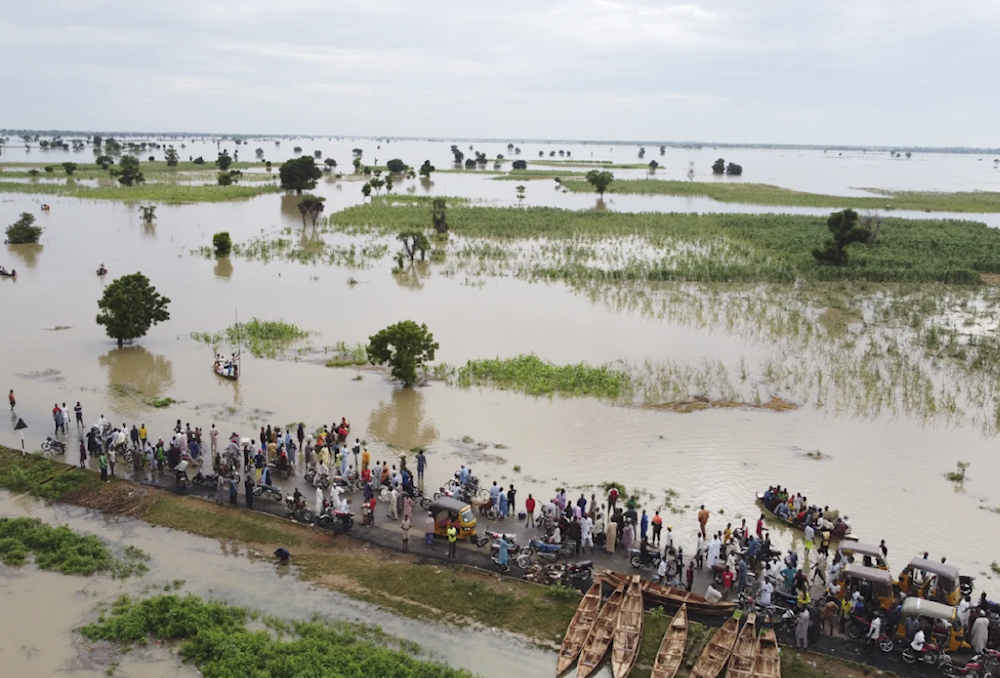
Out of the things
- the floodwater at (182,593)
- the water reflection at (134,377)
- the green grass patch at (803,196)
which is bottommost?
the floodwater at (182,593)

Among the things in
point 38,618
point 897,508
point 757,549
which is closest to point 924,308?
point 897,508

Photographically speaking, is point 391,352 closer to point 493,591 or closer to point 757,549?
point 493,591

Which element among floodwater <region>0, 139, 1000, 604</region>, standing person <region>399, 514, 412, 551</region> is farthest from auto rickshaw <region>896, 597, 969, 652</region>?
standing person <region>399, 514, 412, 551</region>

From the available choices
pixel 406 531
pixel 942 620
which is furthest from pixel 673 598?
pixel 406 531

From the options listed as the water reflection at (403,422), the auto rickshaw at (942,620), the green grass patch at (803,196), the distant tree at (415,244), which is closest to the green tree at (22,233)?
the distant tree at (415,244)

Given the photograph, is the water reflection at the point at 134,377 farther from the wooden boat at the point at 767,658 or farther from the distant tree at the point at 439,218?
the distant tree at the point at 439,218

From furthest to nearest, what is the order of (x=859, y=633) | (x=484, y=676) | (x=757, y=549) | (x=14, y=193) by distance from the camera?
(x=14, y=193)
(x=757, y=549)
(x=859, y=633)
(x=484, y=676)
